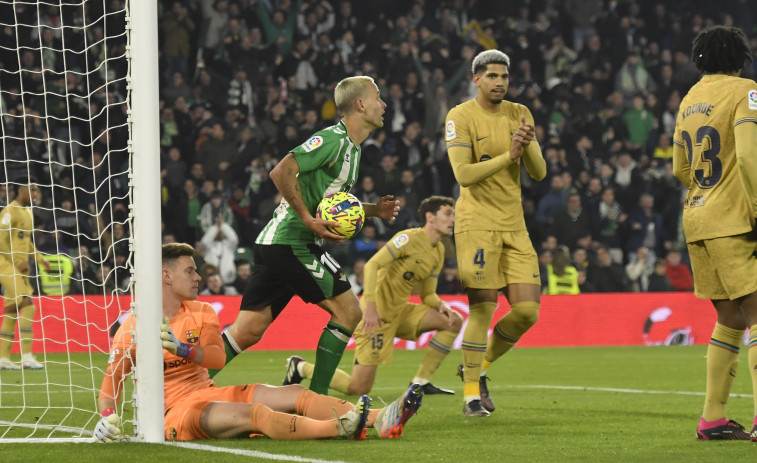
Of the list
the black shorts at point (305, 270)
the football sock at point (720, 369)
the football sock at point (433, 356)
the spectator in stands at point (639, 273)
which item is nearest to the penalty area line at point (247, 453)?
the black shorts at point (305, 270)

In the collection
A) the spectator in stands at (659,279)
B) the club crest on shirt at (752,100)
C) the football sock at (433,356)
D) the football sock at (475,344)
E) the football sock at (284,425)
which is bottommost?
the spectator in stands at (659,279)

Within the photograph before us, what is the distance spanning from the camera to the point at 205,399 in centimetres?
557

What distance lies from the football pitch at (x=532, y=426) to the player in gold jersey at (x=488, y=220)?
62 cm

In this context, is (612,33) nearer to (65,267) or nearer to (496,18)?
(496,18)

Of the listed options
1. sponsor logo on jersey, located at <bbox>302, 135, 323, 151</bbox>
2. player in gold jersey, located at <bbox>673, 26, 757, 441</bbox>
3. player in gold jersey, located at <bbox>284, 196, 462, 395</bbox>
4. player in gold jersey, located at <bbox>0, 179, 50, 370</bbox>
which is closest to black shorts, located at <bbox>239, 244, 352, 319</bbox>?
sponsor logo on jersey, located at <bbox>302, 135, 323, 151</bbox>

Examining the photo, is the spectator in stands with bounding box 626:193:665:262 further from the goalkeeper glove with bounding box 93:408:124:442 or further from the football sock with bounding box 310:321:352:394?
the goalkeeper glove with bounding box 93:408:124:442

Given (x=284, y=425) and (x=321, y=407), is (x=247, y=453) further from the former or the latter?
(x=321, y=407)

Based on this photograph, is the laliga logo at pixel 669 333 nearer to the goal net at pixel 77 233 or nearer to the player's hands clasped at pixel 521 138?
the goal net at pixel 77 233

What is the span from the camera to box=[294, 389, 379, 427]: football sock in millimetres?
5504

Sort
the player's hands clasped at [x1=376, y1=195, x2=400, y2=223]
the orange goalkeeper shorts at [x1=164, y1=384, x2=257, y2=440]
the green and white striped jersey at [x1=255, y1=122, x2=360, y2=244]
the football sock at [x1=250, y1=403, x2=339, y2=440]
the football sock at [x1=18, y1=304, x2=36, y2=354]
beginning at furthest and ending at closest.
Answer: the football sock at [x1=18, y1=304, x2=36, y2=354], the player's hands clasped at [x1=376, y1=195, x2=400, y2=223], the green and white striped jersey at [x1=255, y1=122, x2=360, y2=244], the orange goalkeeper shorts at [x1=164, y1=384, x2=257, y2=440], the football sock at [x1=250, y1=403, x2=339, y2=440]

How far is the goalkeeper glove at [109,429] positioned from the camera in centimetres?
523

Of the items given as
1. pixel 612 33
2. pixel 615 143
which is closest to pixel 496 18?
pixel 612 33

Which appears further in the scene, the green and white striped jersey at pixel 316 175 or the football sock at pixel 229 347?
the football sock at pixel 229 347

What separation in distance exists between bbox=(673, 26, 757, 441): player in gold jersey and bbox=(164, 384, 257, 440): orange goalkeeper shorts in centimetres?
256
